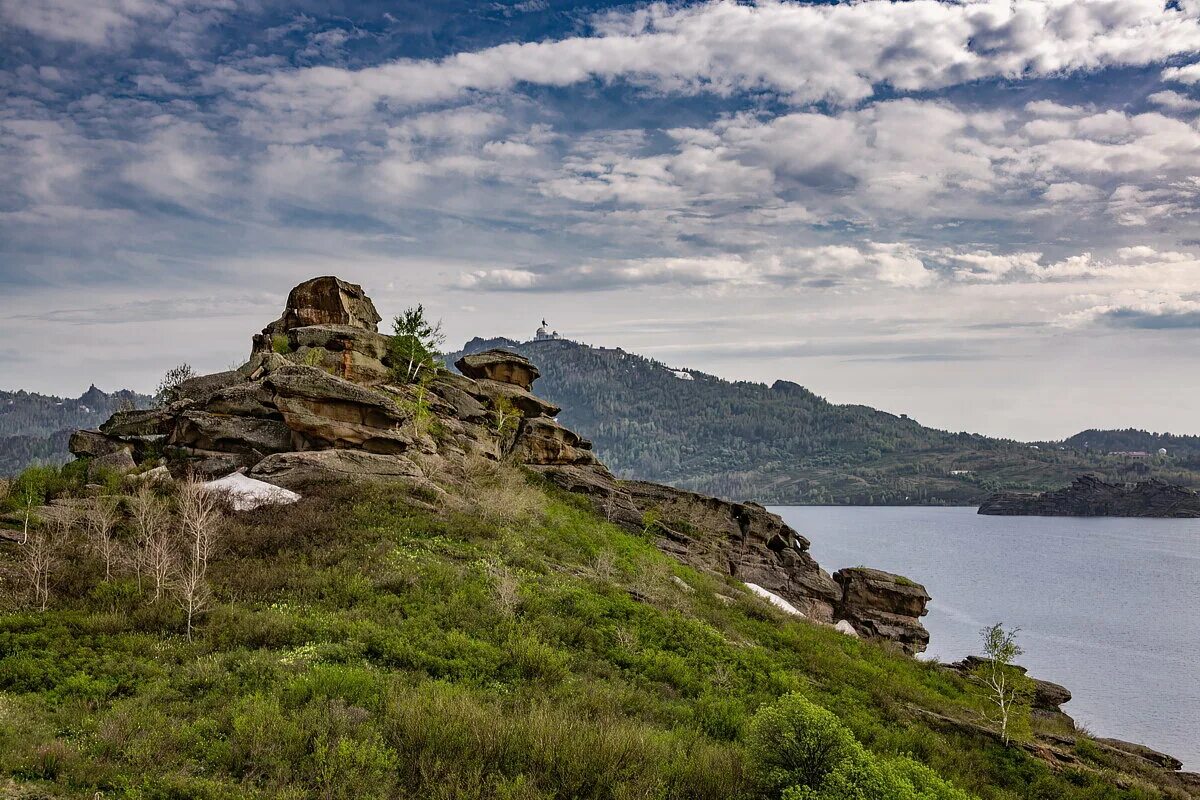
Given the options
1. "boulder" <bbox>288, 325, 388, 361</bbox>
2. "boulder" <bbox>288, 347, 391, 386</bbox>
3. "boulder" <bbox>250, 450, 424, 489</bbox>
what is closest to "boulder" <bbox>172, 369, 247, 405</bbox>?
"boulder" <bbox>288, 347, 391, 386</bbox>

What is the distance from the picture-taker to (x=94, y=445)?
29875 mm

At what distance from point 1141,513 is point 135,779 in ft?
822

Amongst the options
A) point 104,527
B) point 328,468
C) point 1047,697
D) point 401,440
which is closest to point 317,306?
point 401,440

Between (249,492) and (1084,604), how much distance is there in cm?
8618

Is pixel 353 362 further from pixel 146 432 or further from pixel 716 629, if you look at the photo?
pixel 716 629

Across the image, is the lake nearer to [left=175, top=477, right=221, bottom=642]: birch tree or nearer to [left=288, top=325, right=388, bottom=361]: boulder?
[left=175, top=477, right=221, bottom=642]: birch tree

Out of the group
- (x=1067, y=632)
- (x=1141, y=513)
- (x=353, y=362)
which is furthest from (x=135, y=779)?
(x=1141, y=513)

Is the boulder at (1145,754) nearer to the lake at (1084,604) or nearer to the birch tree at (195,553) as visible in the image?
the lake at (1084,604)

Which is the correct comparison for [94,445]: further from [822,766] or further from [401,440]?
[822,766]

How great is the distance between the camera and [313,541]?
2017 centimetres

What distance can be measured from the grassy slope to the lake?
2945 cm

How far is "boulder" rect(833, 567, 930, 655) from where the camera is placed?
3872 centimetres

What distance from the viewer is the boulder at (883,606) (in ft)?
127

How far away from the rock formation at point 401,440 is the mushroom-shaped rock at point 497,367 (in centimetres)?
11
